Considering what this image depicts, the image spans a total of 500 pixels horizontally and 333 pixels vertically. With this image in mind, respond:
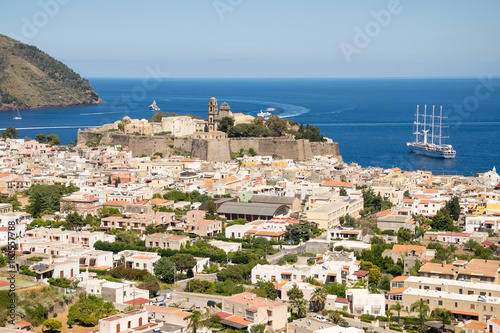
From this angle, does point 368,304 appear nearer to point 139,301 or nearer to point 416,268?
point 416,268

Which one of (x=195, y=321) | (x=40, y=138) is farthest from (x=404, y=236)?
(x=40, y=138)

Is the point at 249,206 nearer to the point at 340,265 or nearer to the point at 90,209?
the point at 90,209

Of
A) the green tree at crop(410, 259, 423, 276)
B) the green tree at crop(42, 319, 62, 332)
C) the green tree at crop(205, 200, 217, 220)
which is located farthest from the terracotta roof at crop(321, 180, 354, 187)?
the green tree at crop(42, 319, 62, 332)

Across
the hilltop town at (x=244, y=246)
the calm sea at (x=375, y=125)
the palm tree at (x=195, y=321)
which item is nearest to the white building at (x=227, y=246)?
the hilltop town at (x=244, y=246)

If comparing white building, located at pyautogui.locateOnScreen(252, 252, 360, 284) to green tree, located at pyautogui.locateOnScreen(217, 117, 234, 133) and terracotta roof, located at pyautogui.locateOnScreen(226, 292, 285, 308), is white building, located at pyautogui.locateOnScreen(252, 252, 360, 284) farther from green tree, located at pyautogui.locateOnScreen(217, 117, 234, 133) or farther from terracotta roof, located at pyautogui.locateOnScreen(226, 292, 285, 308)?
green tree, located at pyautogui.locateOnScreen(217, 117, 234, 133)

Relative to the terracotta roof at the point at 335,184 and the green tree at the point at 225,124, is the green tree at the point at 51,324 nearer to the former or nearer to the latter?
the terracotta roof at the point at 335,184

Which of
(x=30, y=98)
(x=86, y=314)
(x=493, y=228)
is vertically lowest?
(x=86, y=314)

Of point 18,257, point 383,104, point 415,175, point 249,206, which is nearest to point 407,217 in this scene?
point 249,206
